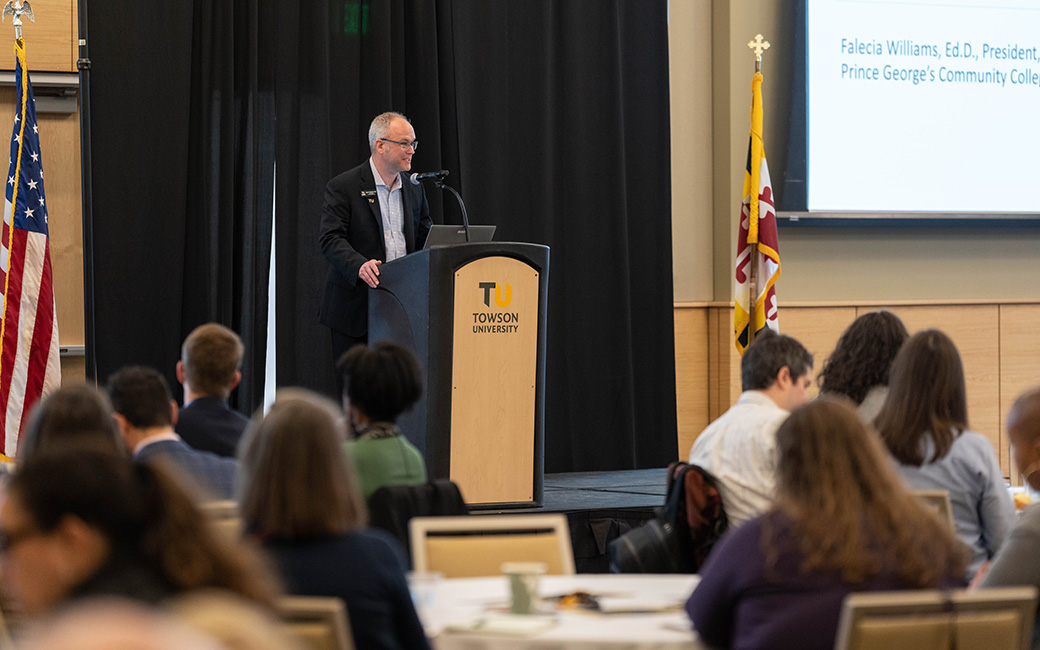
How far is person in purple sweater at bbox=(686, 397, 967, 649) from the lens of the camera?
1995 mm

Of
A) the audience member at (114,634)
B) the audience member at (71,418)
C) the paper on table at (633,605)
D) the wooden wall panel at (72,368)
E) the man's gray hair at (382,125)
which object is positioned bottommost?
the paper on table at (633,605)

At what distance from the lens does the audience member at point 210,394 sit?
3.38 meters

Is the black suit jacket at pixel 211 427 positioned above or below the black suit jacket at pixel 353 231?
below

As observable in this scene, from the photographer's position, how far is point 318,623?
1.76 m

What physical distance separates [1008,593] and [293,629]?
1161mm

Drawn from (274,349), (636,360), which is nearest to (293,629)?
(274,349)

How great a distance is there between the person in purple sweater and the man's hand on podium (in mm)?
2765

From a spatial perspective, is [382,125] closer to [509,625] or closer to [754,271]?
[754,271]

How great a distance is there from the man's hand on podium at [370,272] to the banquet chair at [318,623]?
9.68 feet

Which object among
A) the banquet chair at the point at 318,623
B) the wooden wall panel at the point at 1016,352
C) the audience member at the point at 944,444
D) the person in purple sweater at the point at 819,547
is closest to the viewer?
the banquet chair at the point at 318,623

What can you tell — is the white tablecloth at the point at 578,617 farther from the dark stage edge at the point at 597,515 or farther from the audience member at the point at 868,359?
the dark stage edge at the point at 597,515

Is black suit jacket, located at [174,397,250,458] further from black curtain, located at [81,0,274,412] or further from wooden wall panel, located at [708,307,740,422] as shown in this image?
wooden wall panel, located at [708,307,740,422]

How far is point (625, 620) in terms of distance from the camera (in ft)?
7.59

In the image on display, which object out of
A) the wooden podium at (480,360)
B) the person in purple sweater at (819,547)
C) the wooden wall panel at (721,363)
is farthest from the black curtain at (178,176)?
the person in purple sweater at (819,547)
